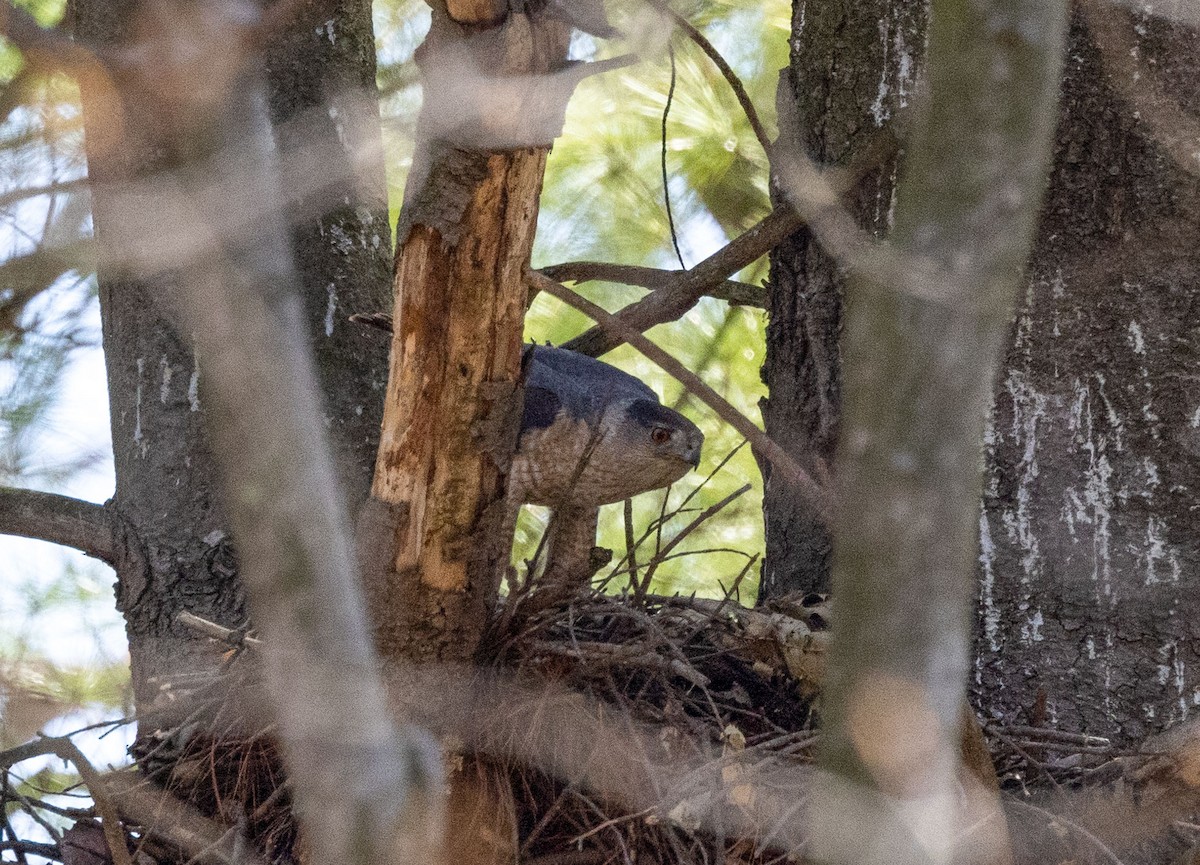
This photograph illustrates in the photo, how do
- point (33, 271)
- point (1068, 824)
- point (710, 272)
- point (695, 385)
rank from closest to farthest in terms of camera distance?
point (695, 385)
point (1068, 824)
point (710, 272)
point (33, 271)

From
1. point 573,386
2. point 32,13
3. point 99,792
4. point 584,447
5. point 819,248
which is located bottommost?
point 99,792

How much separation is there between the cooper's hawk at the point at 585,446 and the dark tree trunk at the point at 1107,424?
68 cm

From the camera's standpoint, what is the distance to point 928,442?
3.63 ft

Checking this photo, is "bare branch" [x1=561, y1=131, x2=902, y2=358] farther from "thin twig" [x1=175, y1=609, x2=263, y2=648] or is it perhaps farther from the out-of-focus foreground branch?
the out-of-focus foreground branch

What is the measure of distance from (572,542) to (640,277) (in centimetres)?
71

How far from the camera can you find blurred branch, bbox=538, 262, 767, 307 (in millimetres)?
3057

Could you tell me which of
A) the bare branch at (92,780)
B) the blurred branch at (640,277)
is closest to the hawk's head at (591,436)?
the blurred branch at (640,277)

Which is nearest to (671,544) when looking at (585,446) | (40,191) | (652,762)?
(652,762)

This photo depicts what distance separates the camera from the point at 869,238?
2.67m

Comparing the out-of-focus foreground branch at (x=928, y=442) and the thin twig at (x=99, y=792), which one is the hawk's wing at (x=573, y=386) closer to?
the thin twig at (x=99, y=792)

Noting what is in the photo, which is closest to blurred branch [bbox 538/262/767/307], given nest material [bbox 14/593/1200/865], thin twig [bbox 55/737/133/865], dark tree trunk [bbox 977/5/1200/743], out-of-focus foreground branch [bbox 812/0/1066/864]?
dark tree trunk [bbox 977/5/1200/743]

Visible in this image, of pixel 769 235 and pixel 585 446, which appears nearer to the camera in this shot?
pixel 585 446

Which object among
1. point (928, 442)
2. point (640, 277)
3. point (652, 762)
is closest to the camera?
point (928, 442)

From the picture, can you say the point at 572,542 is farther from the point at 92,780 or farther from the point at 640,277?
the point at 92,780
